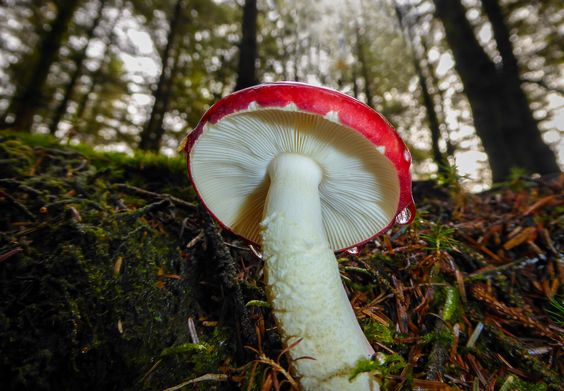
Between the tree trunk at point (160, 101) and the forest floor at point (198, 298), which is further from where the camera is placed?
the tree trunk at point (160, 101)

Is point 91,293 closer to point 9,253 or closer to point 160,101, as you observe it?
point 9,253

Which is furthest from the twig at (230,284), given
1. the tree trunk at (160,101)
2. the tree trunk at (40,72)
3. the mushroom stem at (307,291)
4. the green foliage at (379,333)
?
the tree trunk at (160,101)

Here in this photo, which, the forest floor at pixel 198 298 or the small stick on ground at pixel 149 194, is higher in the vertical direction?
the small stick on ground at pixel 149 194

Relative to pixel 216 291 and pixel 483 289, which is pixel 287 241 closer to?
pixel 216 291

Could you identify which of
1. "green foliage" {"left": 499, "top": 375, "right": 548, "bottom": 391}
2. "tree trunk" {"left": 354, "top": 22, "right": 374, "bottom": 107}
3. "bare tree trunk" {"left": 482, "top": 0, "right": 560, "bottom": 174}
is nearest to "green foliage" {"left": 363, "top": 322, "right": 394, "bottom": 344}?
"green foliage" {"left": 499, "top": 375, "right": 548, "bottom": 391}

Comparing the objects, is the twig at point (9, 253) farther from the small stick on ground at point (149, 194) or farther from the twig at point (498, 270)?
the twig at point (498, 270)

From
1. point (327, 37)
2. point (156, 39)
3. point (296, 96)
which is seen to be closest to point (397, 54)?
point (327, 37)

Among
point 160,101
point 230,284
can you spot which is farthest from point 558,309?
point 160,101
